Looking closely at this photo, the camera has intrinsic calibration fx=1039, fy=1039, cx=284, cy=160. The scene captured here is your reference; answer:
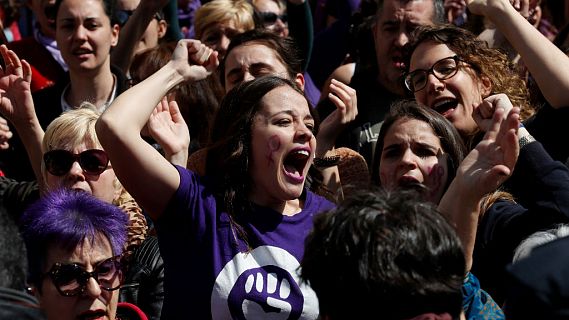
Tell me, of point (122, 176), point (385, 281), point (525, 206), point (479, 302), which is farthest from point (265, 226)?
point (385, 281)

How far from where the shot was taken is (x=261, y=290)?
10.7 ft

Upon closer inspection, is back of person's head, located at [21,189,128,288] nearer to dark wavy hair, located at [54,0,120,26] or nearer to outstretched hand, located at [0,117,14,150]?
outstretched hand, located at [0,117,14,150]

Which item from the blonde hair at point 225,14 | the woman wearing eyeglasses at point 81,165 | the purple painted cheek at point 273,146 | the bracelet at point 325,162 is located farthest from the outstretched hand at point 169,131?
the blonde hair at point 225,14

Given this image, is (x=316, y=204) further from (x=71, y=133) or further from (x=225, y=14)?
(x=225, y=14)

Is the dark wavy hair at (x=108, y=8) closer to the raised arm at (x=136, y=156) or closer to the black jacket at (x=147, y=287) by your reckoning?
the black jacket at (x=147, y=287)

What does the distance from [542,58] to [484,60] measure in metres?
0.43

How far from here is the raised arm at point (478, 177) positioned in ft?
10.1

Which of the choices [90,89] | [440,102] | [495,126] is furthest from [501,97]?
[90,89]

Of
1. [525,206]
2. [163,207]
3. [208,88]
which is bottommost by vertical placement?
[208,88]

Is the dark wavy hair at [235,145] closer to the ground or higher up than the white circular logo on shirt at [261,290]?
→ higher up

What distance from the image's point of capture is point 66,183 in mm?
4199

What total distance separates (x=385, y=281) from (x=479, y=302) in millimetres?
939

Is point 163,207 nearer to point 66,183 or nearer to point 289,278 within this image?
point 289,278

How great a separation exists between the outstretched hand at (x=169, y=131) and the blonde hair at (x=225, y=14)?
85.4 inches
